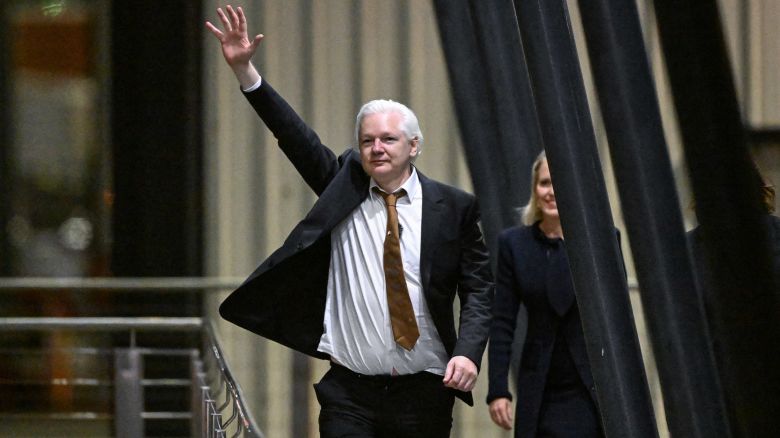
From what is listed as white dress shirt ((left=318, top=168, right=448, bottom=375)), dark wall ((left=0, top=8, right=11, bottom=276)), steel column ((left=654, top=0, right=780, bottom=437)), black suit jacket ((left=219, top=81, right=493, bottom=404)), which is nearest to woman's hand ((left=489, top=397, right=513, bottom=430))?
black suit jacket ((left=219, top=81, right=493, bottom=404))

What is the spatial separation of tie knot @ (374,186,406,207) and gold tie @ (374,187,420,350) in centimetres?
6

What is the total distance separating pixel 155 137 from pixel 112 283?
649 mm

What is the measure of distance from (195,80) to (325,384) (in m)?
3.07

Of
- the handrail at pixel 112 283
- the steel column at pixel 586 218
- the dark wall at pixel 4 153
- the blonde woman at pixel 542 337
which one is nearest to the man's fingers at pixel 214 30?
the steel column at pixel 586 218

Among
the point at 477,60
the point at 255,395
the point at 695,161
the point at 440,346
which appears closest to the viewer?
the point at 695,161

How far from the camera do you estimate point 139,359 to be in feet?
17.2

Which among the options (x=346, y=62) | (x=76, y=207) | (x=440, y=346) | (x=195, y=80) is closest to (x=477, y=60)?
(x=346, y=62)

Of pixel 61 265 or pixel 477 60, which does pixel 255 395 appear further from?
pixel 477 60

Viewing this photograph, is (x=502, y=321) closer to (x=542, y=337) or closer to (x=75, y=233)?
(x=542, y=337)

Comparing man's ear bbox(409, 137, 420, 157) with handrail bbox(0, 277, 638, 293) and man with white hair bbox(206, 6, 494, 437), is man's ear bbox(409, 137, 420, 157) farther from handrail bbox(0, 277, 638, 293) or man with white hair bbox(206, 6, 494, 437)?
handrail bbox(0, 277, 638, 293)

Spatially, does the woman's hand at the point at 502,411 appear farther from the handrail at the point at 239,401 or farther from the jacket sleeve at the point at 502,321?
the handrail at the point at 239,401

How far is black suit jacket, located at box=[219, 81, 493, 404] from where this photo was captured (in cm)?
352

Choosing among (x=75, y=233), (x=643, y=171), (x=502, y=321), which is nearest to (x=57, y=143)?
(x=75, y=233)

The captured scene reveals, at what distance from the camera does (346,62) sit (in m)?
6.26
